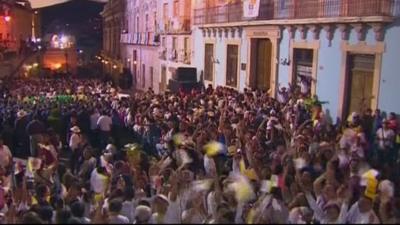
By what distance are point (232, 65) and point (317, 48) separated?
7.47 meters

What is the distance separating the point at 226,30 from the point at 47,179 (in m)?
16.1

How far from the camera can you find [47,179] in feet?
30.7

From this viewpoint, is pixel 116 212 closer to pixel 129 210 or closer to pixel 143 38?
pixel 129 210

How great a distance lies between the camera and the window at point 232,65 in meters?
23.8

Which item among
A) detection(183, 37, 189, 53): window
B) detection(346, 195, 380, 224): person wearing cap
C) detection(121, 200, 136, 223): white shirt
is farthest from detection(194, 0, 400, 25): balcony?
detection(121, 200, 136, 223): white shirt

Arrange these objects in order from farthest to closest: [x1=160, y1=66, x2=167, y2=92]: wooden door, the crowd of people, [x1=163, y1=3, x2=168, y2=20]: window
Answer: [x1=160, y1=66, x2=167, y2=92]: wooden door → [x1=163, y1=3, x2=168, y2=20]: window → the crowd of people

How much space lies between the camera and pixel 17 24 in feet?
165

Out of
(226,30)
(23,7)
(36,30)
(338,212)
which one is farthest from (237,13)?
(36,30)

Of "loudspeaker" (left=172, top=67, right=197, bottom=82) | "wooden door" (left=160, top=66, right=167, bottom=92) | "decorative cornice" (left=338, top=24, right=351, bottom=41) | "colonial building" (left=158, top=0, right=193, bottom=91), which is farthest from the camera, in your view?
"wooden door" (left=160, top=66, right=167, bottom=92)

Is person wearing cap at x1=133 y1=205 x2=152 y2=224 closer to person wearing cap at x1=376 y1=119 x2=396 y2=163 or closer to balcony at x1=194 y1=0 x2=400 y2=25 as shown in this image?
person wearing cap at x1=376 y1=119 x2=396 y2=163

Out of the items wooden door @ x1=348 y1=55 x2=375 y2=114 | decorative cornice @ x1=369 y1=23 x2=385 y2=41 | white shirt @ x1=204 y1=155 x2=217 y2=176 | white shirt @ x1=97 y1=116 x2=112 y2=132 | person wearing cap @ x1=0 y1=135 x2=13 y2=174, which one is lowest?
white shirt @ x1=97 y1=116 x2=112 y2=132

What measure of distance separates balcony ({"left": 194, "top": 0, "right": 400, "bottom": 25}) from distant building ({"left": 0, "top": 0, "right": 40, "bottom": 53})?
18867 mm

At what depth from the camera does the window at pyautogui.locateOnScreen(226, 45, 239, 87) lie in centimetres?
2380

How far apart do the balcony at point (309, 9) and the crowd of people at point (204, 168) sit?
2455 millimetres
